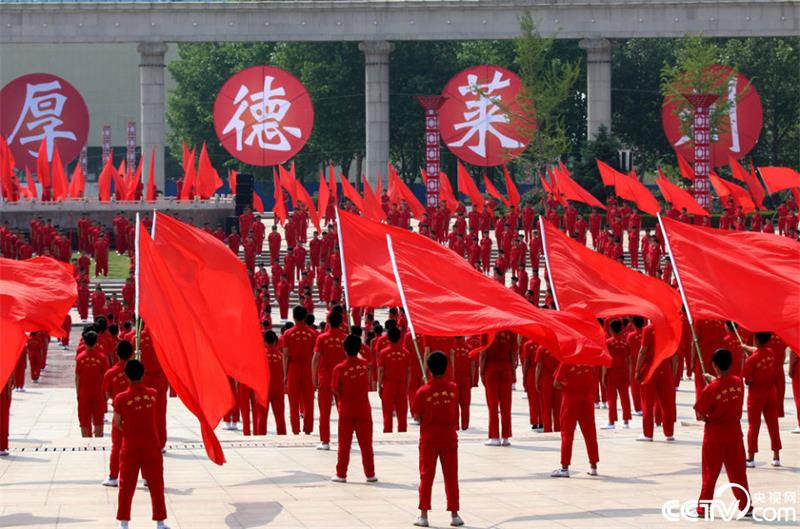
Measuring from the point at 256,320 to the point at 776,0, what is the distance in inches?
1504

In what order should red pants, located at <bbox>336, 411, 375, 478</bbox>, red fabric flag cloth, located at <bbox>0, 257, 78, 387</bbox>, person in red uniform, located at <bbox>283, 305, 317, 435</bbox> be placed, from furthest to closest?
person in red uniform, located at <bbox>283, 305, 317, 435</bbox> → red pants, located at <bbox>336, 411, 375, 478</bbox> → red fabric flag cloth, located at <bbox>0, 257, 78, 387</bbox>

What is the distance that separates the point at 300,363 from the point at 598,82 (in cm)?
3492

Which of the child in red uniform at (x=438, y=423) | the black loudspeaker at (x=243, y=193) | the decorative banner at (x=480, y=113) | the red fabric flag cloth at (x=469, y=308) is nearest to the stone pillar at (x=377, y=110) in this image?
the decorative banner at (x=480, y=113)

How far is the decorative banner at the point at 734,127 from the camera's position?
1710 inches

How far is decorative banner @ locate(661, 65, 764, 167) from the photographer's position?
43438mm

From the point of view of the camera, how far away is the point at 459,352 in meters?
15.8

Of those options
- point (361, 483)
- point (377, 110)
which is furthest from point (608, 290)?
point (377, 110)

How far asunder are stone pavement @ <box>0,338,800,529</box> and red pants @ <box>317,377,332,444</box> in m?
0.18

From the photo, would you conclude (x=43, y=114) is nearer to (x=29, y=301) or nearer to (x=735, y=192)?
(x=735, y=192)

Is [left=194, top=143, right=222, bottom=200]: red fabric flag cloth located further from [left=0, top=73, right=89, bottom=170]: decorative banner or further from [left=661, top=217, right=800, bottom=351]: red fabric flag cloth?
[left=661, top=217, right=800, bottom=351]: red fabric flag cloth

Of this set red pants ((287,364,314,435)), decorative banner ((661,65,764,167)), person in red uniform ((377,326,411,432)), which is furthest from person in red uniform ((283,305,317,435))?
decorative banner ((661,65,764,167))

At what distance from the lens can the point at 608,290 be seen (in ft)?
46.2

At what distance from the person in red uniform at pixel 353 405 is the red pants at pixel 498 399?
243cm

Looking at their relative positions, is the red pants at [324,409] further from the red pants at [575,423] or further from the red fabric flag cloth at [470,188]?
the red fabric flag cloth at [470,188]
